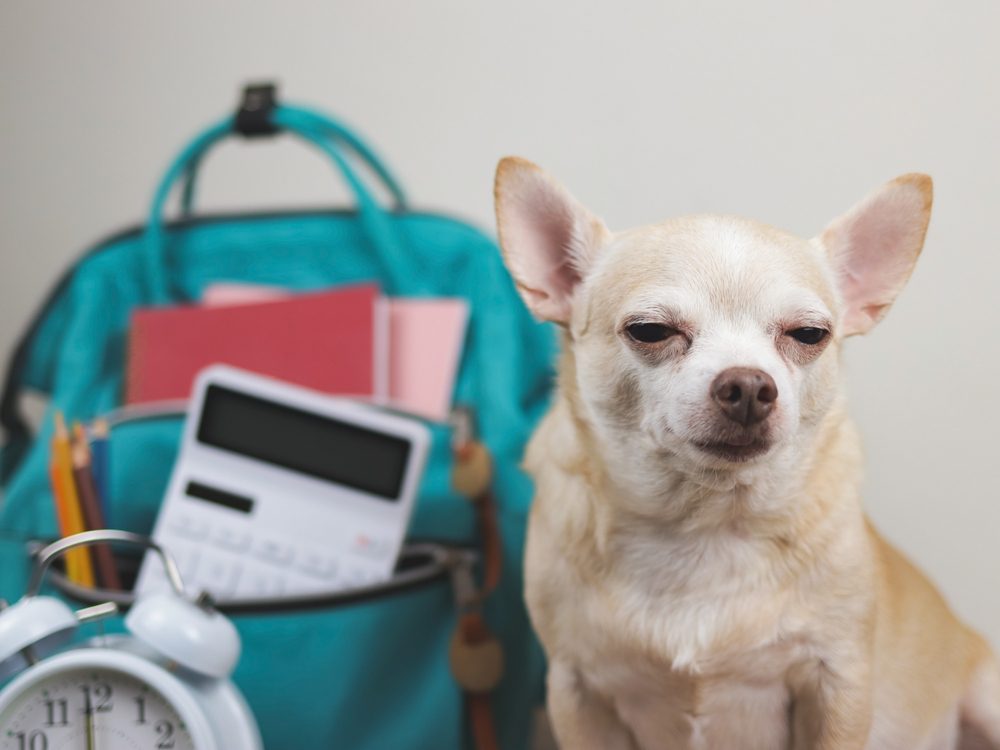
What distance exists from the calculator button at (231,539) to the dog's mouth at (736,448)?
0.47 meters

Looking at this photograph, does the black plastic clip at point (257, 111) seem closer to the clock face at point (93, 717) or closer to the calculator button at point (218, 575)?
the calculator button at point (218, 575)

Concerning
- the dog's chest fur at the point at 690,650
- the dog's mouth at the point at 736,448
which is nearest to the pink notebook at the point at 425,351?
the dog's chest fur at the point at 690,650

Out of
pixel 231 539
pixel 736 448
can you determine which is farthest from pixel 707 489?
pixel 231 539

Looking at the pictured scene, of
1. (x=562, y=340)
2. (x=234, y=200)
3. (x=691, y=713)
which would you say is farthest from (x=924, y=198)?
(x=234, y=200)

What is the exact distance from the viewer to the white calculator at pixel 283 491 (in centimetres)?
83

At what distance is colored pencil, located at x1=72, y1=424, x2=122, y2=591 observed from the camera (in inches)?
33.3

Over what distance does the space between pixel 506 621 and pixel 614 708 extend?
0.22m

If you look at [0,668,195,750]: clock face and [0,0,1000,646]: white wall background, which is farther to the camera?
[0,0,1000,646]: white wall background

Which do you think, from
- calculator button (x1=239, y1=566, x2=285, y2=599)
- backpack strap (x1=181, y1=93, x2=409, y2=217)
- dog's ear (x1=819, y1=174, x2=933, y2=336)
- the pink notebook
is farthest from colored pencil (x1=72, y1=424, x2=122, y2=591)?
dog's ear (x1=819, y1=174, x2=933, y2=336)

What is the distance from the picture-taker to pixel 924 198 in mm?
578

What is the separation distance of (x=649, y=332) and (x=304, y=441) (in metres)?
0.39

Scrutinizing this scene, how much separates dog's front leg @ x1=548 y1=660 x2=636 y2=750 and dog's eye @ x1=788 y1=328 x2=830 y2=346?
0.93 ft

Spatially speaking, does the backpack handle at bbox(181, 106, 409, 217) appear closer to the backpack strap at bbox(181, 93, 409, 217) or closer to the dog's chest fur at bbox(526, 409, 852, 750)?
the backpack strap at bbox(181, 93, 409, 217)

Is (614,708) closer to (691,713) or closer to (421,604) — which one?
(691,713)
